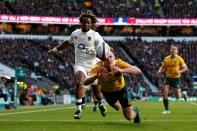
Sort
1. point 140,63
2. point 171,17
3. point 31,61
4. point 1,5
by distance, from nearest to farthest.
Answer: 1. point 31,61
2. point 140,63
3. point 1,5
4. point 171,17

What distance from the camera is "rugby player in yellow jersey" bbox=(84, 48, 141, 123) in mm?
11086

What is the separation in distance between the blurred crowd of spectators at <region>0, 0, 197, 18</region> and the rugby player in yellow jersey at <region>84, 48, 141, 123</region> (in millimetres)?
58404

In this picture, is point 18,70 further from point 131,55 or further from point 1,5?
point 1,5

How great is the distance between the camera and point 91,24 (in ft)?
47.3

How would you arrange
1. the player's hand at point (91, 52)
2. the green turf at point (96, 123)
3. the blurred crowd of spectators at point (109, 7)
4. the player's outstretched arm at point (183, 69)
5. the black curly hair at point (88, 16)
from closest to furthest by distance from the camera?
the green turf at point (96, 123) → the black curly hair at point (88, 16) → the player's hand at point (91, 52) → the player's outstretched arm at point (183, 69) → the blurred crowd of spectators at point (109, 7)

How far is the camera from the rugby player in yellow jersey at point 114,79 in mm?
11086

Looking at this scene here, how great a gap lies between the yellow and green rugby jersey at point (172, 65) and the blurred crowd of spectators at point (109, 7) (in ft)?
168

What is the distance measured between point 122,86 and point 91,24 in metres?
2.74

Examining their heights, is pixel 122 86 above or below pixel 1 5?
below

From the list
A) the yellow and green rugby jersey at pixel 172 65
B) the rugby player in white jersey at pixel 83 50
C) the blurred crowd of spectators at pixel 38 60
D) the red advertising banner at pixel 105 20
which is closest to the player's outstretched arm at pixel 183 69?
the yellow and green rugby jersey at pixel 172 65

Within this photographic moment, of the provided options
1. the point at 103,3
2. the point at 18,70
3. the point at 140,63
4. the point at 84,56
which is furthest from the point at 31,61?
the point at 84,56

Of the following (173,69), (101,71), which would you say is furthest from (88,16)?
(173,69)

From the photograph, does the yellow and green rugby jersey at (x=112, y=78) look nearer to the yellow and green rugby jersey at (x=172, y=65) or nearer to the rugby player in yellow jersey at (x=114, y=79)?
the rugby player in yellow jersey at (x=114, y=79)

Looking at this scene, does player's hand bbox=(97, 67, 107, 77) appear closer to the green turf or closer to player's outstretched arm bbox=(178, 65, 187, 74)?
the green turf
